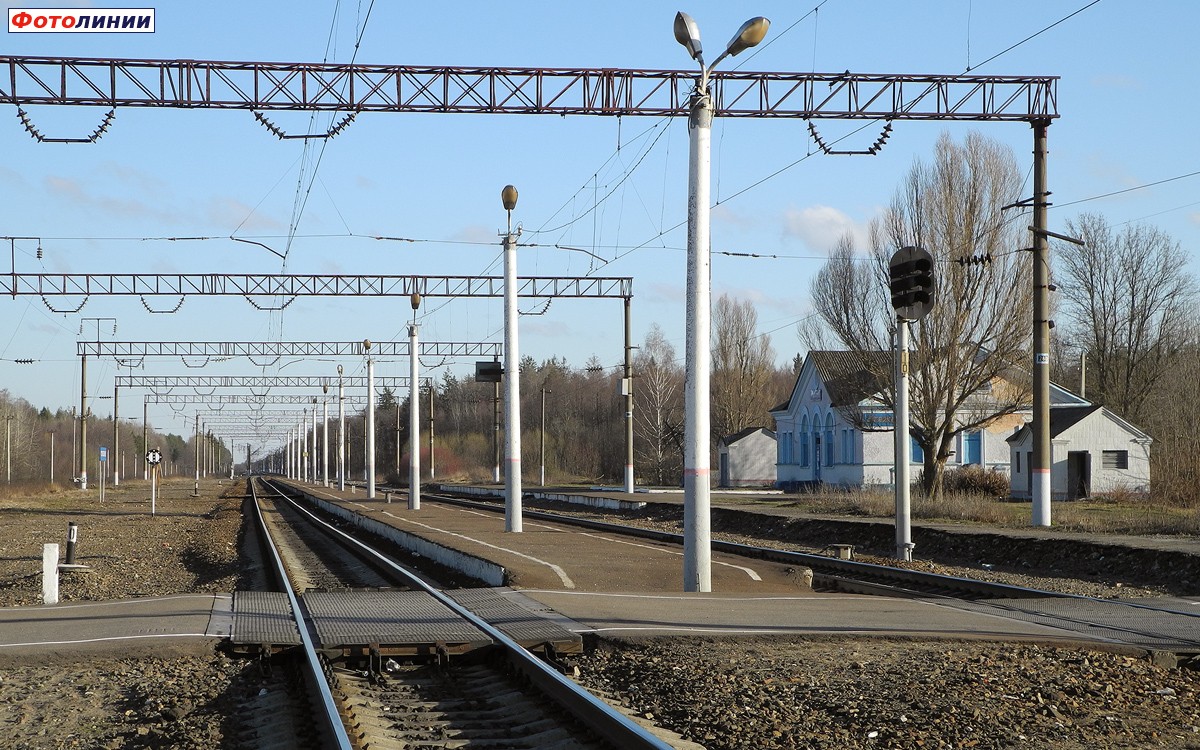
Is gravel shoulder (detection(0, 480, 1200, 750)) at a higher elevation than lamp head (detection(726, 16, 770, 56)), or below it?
below

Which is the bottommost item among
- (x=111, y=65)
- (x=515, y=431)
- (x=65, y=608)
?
(x=65, y=608)

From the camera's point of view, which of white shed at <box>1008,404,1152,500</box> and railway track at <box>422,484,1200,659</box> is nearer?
railway track at <box>422,484,1200,659</box>

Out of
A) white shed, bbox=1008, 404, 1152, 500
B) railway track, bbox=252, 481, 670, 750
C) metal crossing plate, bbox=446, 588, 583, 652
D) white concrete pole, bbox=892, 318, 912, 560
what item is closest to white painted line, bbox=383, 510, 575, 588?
metal crossing plate, bbox=446, 588, 583, 652

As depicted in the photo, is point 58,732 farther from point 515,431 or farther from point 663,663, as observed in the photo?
point 515,431

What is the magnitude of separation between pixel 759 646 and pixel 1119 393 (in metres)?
69.9

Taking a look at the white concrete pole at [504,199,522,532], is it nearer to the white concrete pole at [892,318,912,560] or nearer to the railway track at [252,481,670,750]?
the white concrete pole at [892,318,912,560]

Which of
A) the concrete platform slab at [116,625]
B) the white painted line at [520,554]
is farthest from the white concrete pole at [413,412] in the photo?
the concrete platform slab at [116,625]

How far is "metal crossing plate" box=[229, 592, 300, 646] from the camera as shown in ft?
36.1

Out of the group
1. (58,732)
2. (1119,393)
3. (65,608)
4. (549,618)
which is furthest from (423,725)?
(1119,393)

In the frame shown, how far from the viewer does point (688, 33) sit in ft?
50.4

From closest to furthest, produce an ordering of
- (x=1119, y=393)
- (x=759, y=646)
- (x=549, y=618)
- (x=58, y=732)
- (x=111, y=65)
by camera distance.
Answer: (x=58, y=732) < (x=759, y=646) < (x=549, y=618) < (x=111, y=65) < (x=1119, y=393)

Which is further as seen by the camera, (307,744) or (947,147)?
(947,147)

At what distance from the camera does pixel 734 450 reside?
74.5 m

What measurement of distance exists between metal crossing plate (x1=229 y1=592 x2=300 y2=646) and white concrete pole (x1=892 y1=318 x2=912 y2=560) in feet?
34.9
